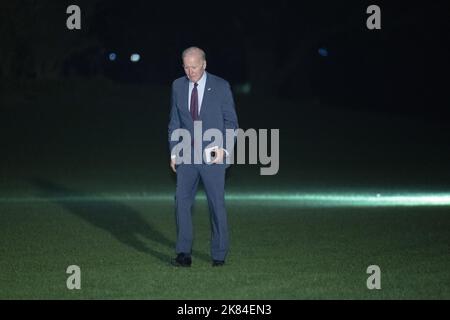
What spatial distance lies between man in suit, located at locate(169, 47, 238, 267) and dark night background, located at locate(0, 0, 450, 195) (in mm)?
12676

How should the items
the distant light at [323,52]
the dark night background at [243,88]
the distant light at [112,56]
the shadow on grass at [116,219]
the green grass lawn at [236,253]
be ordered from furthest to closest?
the distant light at [323,52] < the distant light at [112,56] < the dark night background at [243,88] < the shadow on grass at [116,219] < the green grass lawn at [236,253]

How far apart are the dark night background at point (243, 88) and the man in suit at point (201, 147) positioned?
41.6 ft

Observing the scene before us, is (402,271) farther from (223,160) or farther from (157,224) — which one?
(157,224)

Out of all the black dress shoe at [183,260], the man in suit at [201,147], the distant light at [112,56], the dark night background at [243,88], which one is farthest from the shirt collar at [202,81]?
the distant light at [112,56]

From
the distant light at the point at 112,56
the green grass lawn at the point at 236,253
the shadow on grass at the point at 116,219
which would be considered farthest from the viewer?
the distant light at the point at 112,56

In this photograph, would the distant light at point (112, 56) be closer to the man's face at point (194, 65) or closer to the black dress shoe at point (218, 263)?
the black dress shoe at point (218, 263)

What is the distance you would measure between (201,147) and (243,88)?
228 feet

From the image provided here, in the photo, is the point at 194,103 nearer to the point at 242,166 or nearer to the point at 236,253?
the point at 236,253

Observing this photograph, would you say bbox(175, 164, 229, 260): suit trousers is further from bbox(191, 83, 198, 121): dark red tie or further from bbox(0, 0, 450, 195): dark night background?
bbox(0, 0, 450, 195): dark night background

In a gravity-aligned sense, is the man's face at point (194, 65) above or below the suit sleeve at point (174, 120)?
above

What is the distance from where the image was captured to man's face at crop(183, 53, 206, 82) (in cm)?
1257

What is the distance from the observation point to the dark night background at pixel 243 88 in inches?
1256

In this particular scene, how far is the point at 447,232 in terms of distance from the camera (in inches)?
667

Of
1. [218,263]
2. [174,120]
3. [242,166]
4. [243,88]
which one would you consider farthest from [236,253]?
[243,88]
